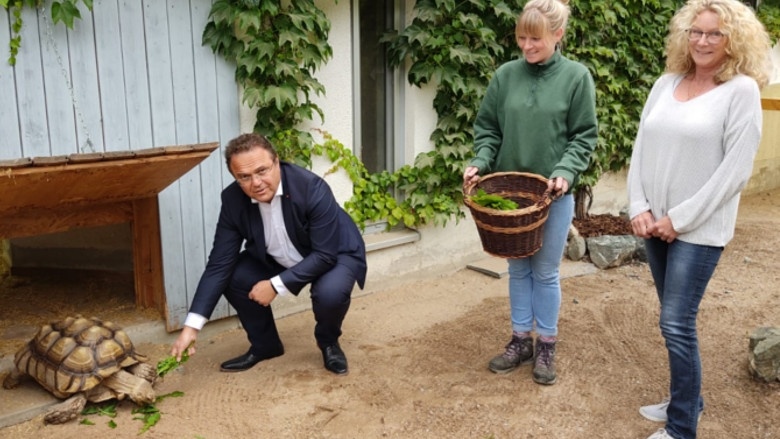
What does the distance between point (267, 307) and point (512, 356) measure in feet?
4.84

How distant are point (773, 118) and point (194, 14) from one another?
8.89 m

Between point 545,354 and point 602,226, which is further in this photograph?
point 602,226

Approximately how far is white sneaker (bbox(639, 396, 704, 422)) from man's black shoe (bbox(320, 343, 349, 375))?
5.46 feet

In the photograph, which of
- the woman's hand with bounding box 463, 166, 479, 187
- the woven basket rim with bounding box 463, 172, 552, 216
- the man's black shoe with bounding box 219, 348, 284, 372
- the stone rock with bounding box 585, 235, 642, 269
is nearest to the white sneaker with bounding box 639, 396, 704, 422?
the woven basket rim with bounding box 463, 172, 552, 216

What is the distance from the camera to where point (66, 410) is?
12.2 feet

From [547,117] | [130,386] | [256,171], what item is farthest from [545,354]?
[130,386]

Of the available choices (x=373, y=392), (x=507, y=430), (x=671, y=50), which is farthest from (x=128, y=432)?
(x=671, y=50)

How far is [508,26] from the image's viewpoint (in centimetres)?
623

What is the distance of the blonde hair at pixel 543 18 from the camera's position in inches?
144

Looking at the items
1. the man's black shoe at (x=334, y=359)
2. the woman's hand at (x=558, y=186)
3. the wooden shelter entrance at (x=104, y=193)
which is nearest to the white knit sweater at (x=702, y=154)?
the woman's hand at (x=558, y=186)

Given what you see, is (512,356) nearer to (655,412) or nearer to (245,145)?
(655,412)

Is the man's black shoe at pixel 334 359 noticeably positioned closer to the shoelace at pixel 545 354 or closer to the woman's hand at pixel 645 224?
the shoelace at pixel 545 354

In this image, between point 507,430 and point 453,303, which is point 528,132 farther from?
point 453,303

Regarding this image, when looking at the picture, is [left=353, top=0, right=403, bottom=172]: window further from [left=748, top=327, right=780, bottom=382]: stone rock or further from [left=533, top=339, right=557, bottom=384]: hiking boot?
[left=748, top=327, right=780, bottom=382]: stone rock
